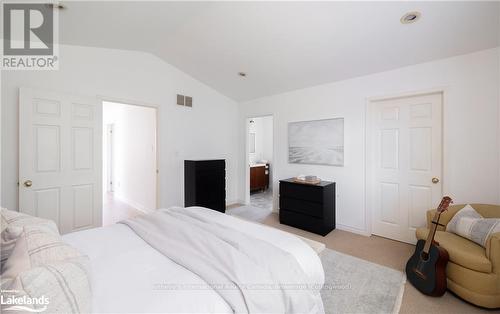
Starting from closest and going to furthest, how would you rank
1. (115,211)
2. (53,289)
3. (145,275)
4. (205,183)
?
(53,289) → (145,275) → (205,183) → (115,211)

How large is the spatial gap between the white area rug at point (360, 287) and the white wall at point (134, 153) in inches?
126

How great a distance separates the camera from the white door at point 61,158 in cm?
238

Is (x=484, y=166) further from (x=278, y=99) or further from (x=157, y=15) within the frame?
(x=157, y=15)

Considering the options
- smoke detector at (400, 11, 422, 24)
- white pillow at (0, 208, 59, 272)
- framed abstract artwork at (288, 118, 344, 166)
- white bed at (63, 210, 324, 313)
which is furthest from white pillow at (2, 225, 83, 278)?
framed abstract artwork at (288, 118, 344, 166)

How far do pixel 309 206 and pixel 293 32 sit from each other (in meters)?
2.41

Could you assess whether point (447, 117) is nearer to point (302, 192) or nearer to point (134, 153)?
point (302, 192)

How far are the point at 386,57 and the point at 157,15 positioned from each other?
2.85 meters

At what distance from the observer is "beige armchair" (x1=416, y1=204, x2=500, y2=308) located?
1.63 metres

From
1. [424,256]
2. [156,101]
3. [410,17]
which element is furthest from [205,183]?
[410,17]

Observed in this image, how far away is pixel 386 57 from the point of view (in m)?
2.63

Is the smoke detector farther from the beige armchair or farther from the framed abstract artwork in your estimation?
the beige armchair

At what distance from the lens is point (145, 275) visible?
113cm

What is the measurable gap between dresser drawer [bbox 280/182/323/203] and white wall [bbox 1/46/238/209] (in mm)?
1656

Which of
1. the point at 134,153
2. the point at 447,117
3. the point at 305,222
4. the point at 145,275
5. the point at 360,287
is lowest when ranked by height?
the point at 360,287
